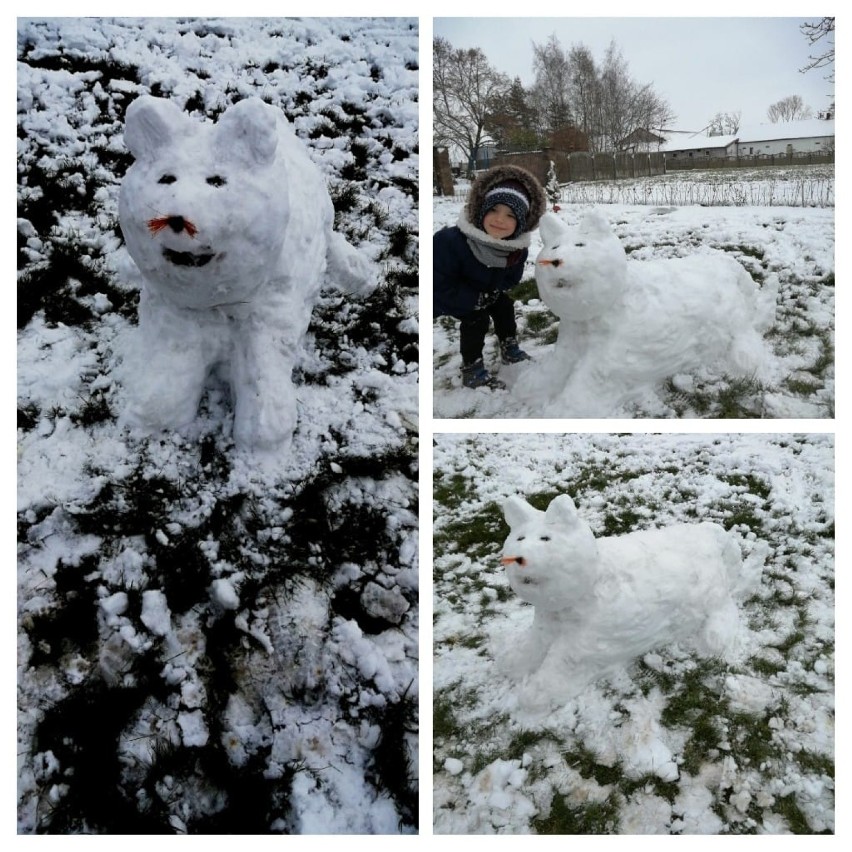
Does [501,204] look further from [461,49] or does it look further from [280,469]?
[280,469]

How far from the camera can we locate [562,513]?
2.20 metres

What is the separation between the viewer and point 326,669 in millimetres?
2139

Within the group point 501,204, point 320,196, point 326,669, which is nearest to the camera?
point 326,669

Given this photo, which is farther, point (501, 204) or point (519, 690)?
point (501, 204)

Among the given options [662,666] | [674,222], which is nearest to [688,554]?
[662,666]

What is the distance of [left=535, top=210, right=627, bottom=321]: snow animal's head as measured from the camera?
2.38 metres

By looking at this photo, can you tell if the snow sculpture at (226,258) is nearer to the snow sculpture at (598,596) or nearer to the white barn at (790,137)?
the snow sculpture at (598,596)

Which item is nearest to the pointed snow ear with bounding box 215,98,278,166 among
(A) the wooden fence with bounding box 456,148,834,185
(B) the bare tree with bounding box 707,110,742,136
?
(A) the wooden fence with bounding box 456,148,834,185

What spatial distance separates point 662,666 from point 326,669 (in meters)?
1.26

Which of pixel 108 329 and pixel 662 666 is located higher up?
pixel 108 329

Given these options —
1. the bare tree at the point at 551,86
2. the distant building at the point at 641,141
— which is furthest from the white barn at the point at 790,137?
the bare tree at the point at 551,86

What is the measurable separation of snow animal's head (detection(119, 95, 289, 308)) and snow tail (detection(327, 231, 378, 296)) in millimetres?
890

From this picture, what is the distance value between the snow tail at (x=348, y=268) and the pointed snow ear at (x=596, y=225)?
3.51 feet

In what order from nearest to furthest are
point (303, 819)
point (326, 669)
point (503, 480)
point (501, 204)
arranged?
point (303, 819), point (326, 669), point (501, 204), point (503, 480)
